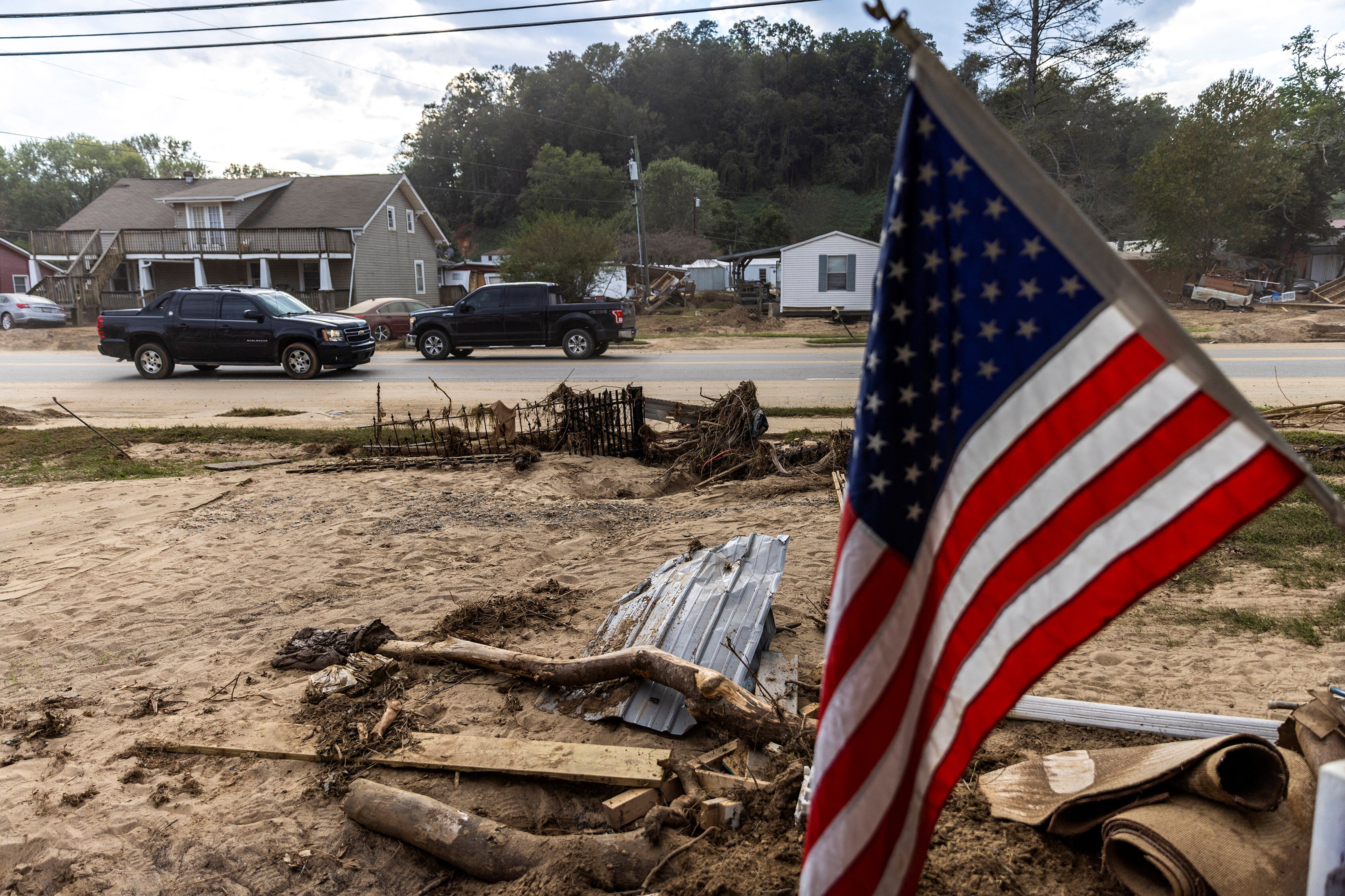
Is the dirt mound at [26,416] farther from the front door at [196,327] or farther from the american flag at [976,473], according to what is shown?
the american flag at [976,473]

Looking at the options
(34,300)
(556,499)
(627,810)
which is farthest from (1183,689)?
(34,300)

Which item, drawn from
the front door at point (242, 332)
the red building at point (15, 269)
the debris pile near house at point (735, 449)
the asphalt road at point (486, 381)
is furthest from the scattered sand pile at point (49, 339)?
the debris pile near house at point (735, 449)

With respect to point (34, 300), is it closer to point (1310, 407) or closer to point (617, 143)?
point (1310, 407)

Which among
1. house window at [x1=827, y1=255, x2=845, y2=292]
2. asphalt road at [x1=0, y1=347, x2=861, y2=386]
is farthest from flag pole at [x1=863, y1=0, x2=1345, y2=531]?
house window at [x1=827, y1=255, x2=845, y2=292]

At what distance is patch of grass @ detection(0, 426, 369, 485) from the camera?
9.81m

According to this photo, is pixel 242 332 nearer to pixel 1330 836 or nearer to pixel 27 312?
pixel 1330 836

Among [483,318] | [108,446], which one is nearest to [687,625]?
[108,446]

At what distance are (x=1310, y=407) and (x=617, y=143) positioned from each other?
86046mm

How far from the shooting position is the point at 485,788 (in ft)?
12.9

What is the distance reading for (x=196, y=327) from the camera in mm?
17938

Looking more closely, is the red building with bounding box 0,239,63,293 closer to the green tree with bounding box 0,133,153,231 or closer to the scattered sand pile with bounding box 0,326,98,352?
the scattered sand pile with bounding box 0,326,98,352

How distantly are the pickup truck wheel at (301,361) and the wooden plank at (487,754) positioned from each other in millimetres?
15045

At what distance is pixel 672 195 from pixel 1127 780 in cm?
6568

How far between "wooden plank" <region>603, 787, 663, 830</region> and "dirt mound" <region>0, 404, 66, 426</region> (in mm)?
13804
